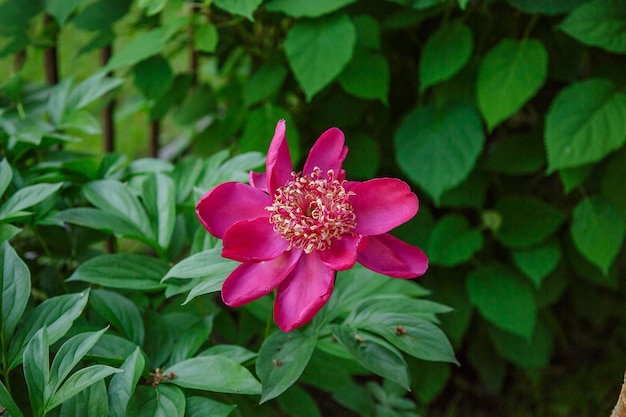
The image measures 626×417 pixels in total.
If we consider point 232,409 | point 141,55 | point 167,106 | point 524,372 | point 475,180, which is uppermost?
point 141,55

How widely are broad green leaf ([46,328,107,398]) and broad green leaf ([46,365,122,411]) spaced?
11 millimetres

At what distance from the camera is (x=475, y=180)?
1.73 meters

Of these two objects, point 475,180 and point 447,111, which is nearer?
point 447,111

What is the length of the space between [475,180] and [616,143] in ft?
1.31

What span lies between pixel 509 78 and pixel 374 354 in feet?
2.55

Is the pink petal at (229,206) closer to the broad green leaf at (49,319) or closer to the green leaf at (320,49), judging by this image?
the broad green leaf at (49,319)

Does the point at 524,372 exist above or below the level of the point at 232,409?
below

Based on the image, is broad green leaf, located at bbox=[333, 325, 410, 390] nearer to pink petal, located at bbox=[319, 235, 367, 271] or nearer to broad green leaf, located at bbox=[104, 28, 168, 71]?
pink petal, located at bbox=[319, 235, 367, 271]

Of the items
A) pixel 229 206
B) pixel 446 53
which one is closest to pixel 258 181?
pixel 229 206

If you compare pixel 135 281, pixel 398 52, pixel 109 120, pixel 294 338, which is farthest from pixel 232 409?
pixel 109 120

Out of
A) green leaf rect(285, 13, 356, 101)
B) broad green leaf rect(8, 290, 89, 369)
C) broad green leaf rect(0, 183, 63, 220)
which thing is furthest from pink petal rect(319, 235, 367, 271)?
green leaf rect(285, 13, 356, 101)

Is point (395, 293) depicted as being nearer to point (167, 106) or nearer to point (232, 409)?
point (232, 409)

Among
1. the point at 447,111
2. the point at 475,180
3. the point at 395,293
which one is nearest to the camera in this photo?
the point at 395,293

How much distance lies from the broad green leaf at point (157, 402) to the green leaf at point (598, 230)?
1.03 m
